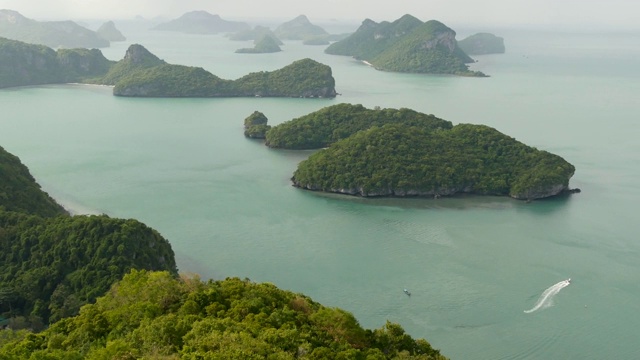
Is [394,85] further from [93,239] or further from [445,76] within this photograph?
[93,239]

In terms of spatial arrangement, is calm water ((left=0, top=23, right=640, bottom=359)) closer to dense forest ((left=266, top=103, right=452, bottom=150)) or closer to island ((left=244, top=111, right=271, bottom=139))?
island ((left=244, top=111, right=271, bottom=139))

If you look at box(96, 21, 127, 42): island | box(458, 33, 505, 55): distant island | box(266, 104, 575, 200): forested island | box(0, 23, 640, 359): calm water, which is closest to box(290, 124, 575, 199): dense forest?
box(266, 104, 575, 200): forested island

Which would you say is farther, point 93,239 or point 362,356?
point 93,239

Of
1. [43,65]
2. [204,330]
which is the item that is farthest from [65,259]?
[43,65]

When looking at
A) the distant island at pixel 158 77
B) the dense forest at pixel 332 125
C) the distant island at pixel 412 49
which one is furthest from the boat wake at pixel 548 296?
the distant island at pixel 412 49

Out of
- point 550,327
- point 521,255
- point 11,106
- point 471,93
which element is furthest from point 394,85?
point 550,327

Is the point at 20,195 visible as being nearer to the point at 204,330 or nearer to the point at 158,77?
the point at 204,330
